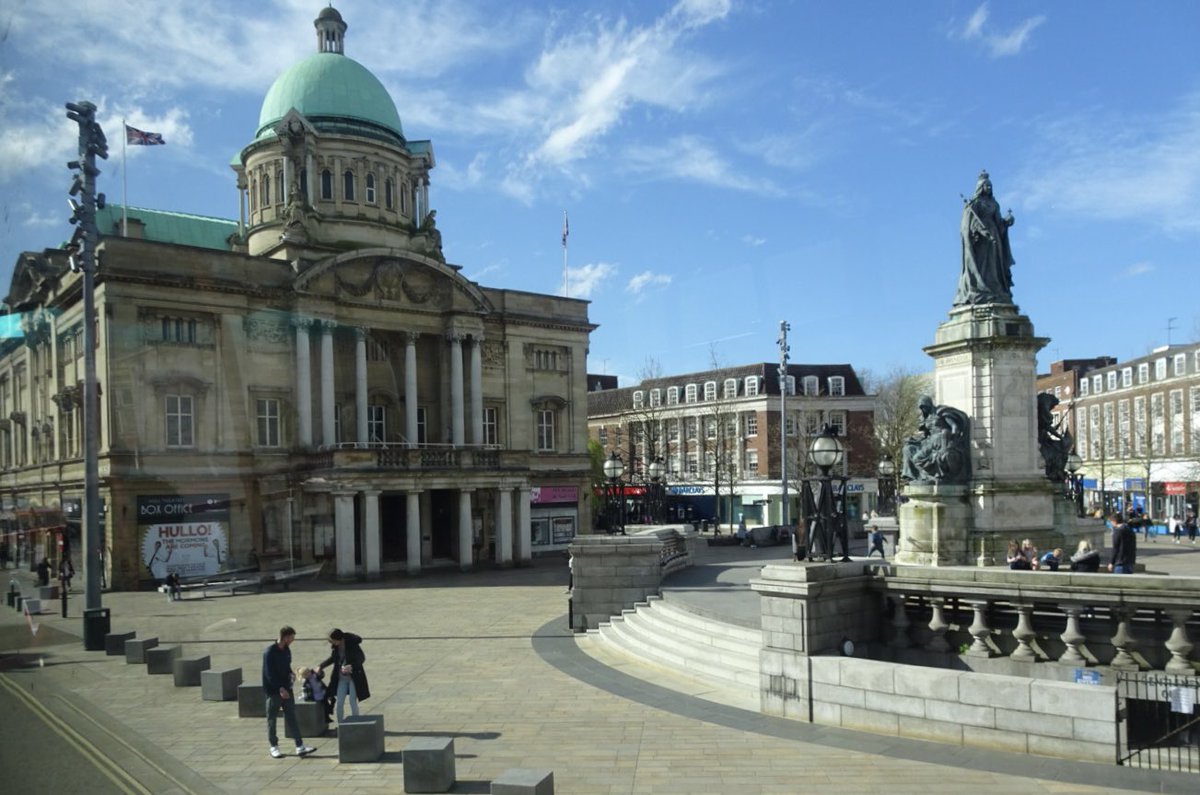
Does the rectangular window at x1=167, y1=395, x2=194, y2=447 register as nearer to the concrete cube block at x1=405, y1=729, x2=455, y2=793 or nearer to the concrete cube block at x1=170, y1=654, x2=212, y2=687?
the concrete cube block at x1=170, y1=654, x2=212, y2=687

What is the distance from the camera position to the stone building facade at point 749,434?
73.5m

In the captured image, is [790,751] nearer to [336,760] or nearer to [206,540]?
[336,760]

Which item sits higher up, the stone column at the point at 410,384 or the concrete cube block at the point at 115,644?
the stone column at the point at 410,384

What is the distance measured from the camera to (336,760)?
11.8m

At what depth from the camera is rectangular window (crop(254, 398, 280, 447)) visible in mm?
40719

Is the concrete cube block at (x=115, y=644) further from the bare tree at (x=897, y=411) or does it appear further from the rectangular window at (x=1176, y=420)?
the rectangular window at (x=1176, y=420)

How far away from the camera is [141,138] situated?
15234 mm

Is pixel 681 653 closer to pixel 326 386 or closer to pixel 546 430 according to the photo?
pixel 326 386

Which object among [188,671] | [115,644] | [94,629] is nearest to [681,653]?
[188,671]

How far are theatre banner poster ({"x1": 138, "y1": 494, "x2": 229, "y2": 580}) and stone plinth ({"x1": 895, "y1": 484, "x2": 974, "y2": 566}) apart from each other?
2159cm

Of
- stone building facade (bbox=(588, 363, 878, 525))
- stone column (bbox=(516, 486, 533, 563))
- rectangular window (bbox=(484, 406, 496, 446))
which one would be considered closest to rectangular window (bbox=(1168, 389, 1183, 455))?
stone building facade (bbox=(588, 363, 878, 525))

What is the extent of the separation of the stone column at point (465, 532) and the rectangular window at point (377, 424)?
18.8ft

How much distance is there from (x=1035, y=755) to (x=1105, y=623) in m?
2.10

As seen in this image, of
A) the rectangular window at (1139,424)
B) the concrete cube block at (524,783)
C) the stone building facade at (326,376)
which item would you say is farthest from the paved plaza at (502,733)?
the rectangular window at (1139,424)
